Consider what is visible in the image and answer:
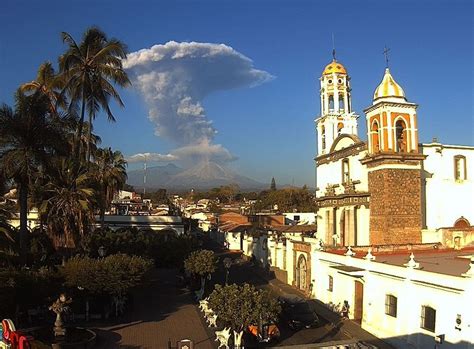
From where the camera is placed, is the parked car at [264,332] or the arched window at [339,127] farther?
the arched window at [339,127]

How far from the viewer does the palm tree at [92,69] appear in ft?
94.1

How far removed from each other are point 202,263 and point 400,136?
16391mm

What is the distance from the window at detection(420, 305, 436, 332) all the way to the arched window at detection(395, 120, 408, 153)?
1573cm

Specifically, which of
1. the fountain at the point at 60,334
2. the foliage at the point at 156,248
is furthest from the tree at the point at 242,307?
the foliage at the point at 156,248

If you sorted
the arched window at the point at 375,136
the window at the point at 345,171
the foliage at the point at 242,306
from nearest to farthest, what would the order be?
the foliage at the point at 242,306, the arched window at the point at 375,136, the window at the point at 345,171

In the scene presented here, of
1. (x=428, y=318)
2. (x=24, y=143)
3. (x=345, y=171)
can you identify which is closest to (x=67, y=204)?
(x=24, y=143)

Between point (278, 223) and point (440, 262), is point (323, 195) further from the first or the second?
point (278, 223)

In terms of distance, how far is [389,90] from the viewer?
33.5 meters

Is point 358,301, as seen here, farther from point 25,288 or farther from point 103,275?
point 25,288

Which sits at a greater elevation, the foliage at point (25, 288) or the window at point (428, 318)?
the foliage at point (25, 288)

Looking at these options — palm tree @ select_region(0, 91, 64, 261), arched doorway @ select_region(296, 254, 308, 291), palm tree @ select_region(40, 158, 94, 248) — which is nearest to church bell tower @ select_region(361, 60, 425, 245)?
arched doorway @ select_region(296, 254, 308, 291)

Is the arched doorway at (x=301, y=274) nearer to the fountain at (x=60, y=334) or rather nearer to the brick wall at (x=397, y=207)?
the brick wall at (x=397, y=207)

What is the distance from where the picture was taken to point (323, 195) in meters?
42.0

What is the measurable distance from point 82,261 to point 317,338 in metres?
10.7
